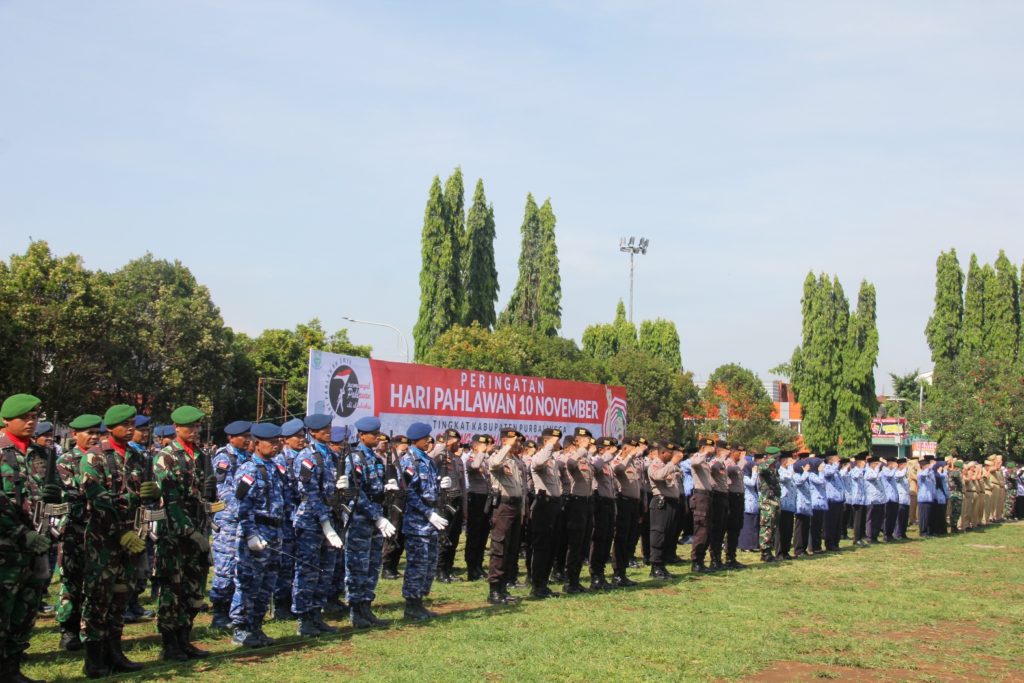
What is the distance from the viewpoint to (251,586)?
8.77 metres

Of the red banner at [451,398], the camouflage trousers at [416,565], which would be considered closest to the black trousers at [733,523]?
the camouflage trousers at [416,565]

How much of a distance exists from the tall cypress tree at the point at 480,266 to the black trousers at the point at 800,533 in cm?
3283

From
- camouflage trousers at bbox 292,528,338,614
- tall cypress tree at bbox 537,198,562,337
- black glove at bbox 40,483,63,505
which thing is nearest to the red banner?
camouflage trousers at bbox 292,528,338,614

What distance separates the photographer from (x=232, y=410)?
5047 cm

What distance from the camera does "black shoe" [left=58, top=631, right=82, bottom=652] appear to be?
850 cm

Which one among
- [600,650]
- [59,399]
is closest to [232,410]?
[59,399]

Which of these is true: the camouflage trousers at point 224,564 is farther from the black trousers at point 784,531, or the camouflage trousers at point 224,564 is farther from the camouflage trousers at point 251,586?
the black trousers at point 784,531

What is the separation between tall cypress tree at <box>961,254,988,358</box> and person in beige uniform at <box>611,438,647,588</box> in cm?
4487

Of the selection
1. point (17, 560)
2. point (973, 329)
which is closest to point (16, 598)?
point (17, 560)

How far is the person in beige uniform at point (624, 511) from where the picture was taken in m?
13.7

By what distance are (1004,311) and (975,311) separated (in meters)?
1.45

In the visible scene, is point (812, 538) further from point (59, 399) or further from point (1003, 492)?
point (59, 399)

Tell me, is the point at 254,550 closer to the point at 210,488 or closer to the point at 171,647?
the point at 171,647

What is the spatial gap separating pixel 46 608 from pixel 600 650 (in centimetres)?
607
